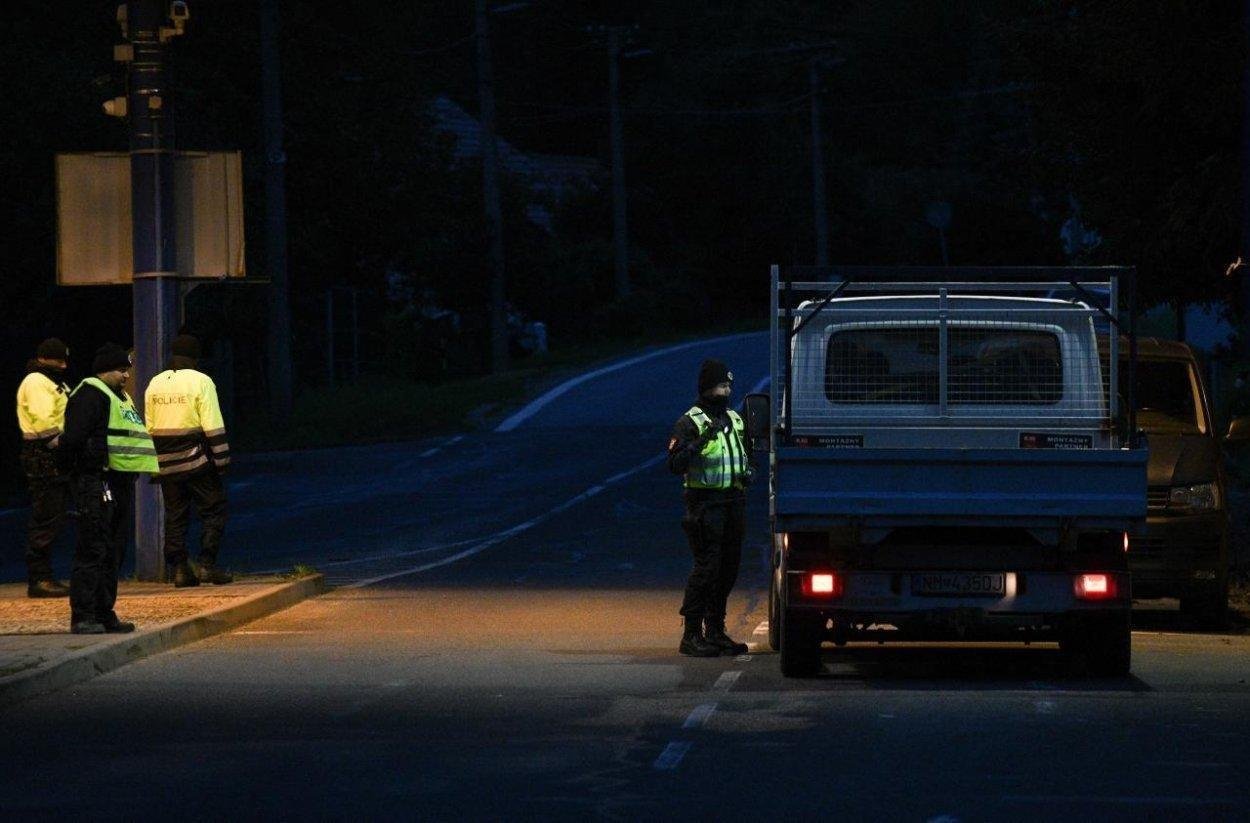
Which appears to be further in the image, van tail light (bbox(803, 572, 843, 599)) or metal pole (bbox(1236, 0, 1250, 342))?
metal pole (bbox(1236, 0, 1250, 342))

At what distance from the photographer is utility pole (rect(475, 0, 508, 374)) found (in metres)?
55.9

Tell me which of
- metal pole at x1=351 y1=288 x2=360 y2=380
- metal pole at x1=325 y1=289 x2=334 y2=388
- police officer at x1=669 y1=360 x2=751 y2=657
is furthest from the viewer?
metal pole at x1=351 y1=288 x2=360 y2=380

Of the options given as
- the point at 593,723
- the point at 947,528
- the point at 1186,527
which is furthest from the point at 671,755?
the point at 1186,527

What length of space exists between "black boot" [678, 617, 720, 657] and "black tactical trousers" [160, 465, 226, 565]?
5.15m

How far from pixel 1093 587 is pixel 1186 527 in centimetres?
310

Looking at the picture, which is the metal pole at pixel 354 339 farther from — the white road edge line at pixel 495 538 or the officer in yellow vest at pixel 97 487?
the officer in yellow vest at pixel 97 487

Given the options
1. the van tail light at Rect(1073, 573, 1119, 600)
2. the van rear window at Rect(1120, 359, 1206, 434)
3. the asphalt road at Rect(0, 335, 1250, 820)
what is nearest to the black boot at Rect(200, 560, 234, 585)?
the asphalt road at Rect(0, 335, 1250, 820)

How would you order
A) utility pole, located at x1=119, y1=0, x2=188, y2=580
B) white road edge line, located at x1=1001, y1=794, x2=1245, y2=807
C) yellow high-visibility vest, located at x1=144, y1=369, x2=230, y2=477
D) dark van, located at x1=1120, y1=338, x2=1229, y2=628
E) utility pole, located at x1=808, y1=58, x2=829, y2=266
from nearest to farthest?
white road edge line, located at x1=1001, y1=794, x2=1245, y2=807 < dark van, located at x1=1120, y1=338, x2=1229, y2=628 < yellow high-visibility vest, located at x1=144, y1=369, x2=230, y2=477 < utility pole, located at x1=119, y1=0, x2=188, y2=580 < utility pole, located at x1=808, y1=58, x2=829, y2=266

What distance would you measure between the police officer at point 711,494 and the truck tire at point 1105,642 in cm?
219

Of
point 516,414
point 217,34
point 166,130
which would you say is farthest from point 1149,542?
point 217,34

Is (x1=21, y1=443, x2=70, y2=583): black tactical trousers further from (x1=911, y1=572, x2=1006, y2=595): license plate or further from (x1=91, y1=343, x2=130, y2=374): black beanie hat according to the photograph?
(x1=911, y1=572, x2=1006, y2=595): license plate

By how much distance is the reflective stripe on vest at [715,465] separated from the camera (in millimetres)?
14922

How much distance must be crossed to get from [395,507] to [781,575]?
16.1 m

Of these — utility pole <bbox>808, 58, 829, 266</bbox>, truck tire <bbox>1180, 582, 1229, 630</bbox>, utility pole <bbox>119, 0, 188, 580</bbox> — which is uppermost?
utility pole <bbox>808, 58, 829, 266</bbox>
